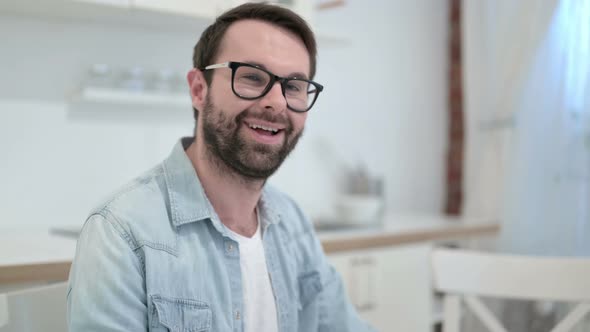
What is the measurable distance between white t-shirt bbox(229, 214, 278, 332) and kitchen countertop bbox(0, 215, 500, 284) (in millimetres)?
575

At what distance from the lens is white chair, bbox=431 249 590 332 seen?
1.50 metres

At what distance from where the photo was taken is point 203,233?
119 centimetres

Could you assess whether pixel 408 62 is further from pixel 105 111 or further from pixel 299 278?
pixel 299 278

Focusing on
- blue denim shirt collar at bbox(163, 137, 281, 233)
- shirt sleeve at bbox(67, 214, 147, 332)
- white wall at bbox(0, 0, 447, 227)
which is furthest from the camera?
white wall at bbox(0, 0, 447, 227)

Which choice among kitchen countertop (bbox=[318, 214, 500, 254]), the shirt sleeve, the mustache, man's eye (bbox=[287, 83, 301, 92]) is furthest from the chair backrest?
kitchen countertop (bbox=[318, 214, 500, 254])

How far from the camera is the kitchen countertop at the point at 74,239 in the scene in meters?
1.54

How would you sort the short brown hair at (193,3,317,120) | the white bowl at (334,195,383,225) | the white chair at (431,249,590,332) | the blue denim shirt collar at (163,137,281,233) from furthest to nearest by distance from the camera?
the white bowl at (334,195,383,225) → the white chair at (431,249,590,332) → the short brown hair at (193,3,317,120) → the blue denim shirt collar at (163,137,281,233)

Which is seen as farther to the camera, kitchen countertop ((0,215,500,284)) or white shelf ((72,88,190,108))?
white shelf ((72,88,190,108))

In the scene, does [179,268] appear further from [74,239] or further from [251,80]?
[74,239]

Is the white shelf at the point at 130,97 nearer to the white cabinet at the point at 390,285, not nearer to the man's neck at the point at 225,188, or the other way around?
the white cabinet at the point at 390,285

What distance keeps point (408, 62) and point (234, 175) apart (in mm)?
2189

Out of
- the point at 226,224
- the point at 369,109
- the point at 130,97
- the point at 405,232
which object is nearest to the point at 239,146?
the point at 226,224

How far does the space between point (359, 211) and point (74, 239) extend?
110 centimetres

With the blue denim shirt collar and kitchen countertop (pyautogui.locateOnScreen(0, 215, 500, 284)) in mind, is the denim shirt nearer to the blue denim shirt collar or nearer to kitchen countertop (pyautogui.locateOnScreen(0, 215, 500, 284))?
the blue denim shirt collar
